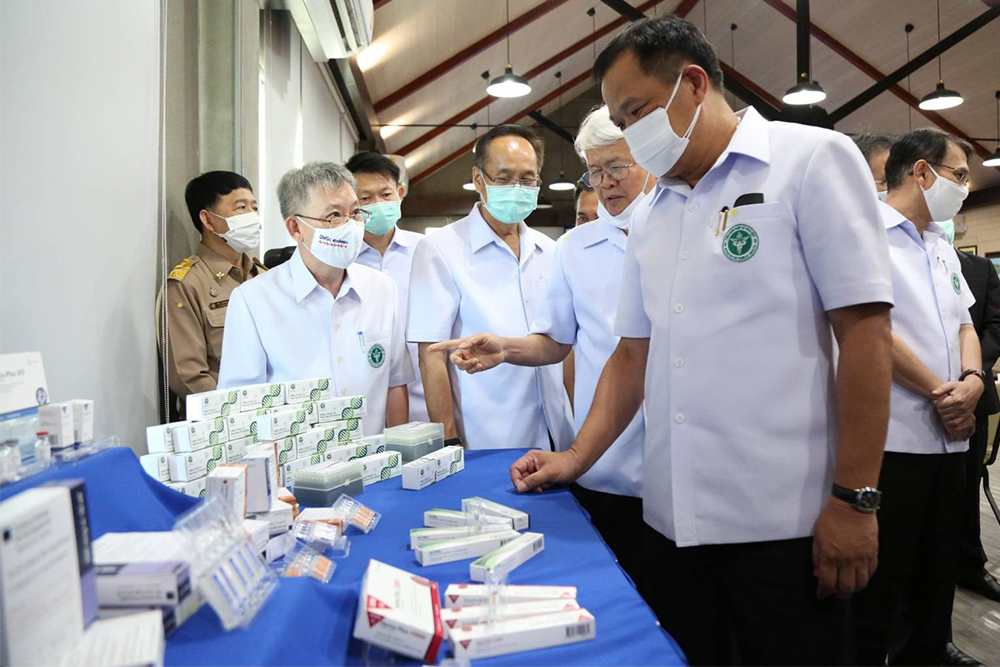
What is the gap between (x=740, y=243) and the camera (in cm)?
125

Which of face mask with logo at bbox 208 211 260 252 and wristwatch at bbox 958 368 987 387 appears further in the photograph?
face mask with logo at bbox 208 211 260 252

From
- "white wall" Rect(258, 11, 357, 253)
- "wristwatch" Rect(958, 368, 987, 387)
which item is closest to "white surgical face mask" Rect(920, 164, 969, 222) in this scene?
"wristwatch" Rect(958, 368, 987, 387)

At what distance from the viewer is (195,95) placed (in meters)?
2.94

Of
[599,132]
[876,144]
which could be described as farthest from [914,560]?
[876,144]

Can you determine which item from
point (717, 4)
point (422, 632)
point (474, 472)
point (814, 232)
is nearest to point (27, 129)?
point (474, 472)

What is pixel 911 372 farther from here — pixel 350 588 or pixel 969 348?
pixel 350 588

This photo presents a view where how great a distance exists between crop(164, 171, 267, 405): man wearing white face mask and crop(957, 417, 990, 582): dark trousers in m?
3.41

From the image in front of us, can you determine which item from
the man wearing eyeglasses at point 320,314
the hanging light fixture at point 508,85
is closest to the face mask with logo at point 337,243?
the man wearing eyeglasses at point 320,314

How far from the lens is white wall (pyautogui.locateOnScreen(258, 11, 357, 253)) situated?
419cm

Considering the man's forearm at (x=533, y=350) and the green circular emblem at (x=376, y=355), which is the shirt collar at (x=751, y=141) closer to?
the man's forearm at (x=533, y=350)

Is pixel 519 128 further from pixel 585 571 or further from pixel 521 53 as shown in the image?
pixel 521 53

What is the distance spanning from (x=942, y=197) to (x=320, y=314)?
7.35 ft

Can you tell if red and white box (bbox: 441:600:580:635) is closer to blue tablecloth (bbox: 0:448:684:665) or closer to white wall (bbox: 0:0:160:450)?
blue tablecloth (bbox: 0:448:684:665)

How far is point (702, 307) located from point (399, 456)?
963 mm
